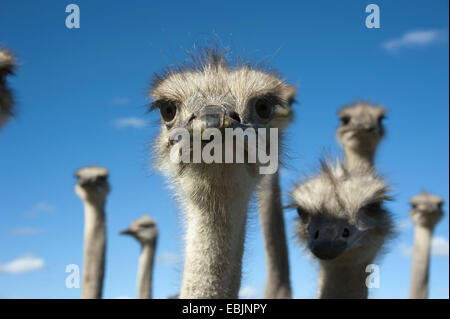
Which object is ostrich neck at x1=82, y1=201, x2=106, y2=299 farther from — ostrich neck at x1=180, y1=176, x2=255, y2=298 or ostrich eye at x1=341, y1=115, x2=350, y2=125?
ostrich neck at x1=180, y1=176, x2=255, y2=298

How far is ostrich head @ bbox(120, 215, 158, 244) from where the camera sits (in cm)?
1440

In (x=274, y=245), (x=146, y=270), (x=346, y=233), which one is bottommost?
(x=346, y=233)

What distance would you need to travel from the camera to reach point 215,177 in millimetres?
3605

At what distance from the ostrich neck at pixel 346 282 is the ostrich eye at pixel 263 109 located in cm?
179

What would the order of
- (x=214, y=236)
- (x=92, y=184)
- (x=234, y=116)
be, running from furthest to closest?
(x=92, y=184) → (x=214, y=236) → (x=234, y=116)

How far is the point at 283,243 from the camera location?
6.42 meters

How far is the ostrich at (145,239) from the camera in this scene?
12969 mm

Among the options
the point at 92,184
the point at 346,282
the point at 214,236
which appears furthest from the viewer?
the point at 92,184

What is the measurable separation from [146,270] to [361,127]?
6.23 metres

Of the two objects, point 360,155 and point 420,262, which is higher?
point 360,155

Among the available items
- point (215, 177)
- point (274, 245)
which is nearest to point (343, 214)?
point (215, 177)

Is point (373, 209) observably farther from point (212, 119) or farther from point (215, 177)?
point (212, 119)

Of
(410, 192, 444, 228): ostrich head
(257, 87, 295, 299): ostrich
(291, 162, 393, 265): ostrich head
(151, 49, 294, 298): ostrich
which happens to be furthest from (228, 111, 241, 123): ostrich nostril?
(410, 192, 444, 228): ostrich head
